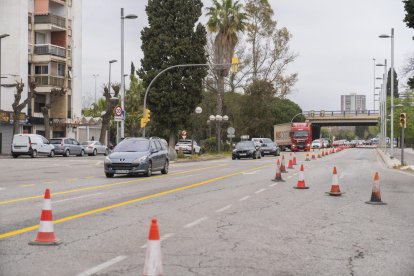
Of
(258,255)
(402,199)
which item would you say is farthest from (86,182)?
(258,255)

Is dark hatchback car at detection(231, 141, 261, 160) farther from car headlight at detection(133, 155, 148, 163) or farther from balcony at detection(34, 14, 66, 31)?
car headlight at detection(133, 155, 148, 163)

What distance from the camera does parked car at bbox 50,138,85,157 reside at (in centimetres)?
4822

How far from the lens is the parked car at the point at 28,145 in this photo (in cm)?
4253

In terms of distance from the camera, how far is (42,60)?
55.8m

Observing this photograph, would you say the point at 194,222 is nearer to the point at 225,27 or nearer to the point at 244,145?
the point at 244,145

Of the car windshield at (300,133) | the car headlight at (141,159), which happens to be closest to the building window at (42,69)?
the car windshield at (300,133)

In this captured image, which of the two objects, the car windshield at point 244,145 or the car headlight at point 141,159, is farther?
the car windshield at point 244,145

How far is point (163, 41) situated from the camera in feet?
142

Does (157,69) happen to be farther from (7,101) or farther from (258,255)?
(258,255)

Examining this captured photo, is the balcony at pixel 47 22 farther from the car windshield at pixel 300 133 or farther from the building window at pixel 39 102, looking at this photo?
the car windshield at pixel 300 133

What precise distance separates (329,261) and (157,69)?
37.4 m

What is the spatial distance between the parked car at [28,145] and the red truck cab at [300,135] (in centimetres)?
3659

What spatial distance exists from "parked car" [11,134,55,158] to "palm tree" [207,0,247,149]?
1753 cm

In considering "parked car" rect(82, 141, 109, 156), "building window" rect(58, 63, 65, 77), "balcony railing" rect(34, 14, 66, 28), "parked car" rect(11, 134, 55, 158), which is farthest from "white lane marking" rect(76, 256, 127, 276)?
"building window" rect(58, 63, 65, 77)
